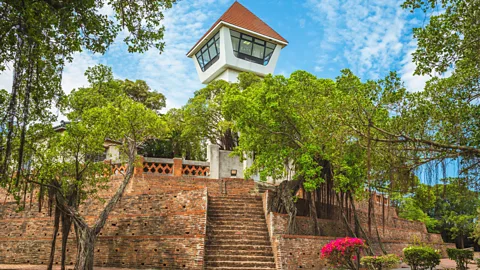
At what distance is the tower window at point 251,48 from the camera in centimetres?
2622

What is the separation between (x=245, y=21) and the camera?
89.0 feet

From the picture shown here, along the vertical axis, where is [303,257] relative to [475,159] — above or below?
below

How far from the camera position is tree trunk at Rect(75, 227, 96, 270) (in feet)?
35.7

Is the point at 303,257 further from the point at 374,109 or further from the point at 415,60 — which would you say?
the point at 415,60

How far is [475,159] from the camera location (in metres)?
7.67

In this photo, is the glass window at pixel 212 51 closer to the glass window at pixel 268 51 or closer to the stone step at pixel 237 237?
the glass window at pixel 268 51

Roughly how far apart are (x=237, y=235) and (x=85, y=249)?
176 inches

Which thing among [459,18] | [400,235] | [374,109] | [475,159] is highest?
[459,18]

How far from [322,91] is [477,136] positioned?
713 centimetres

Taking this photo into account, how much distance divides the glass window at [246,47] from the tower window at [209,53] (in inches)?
62.6

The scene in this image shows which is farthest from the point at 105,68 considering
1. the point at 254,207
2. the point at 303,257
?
the point at 303,257

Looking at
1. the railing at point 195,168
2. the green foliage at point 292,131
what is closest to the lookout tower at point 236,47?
the railing at point 195,168

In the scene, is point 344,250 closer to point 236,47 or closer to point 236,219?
point 236,219

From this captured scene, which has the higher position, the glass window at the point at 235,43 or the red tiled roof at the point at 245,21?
the red tiled roof at the point at 245,21
